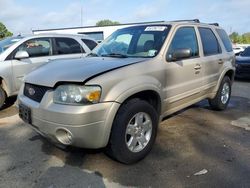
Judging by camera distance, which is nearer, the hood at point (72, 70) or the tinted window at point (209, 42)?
the hood at point (72, 70)

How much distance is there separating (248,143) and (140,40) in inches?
89.2

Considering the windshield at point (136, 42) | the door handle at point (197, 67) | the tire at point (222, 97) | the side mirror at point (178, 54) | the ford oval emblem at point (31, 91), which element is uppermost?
the windshield at point (136, 42)

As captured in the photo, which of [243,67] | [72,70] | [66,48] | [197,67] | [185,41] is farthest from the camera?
[243,67]

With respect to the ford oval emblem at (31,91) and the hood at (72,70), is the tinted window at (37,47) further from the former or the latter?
the ford oval emblem at (31,91)

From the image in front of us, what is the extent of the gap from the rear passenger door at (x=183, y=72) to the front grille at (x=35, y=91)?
68.3 inches

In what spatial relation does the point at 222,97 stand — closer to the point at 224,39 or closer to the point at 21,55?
the point at 224,39

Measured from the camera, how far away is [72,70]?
11.5ft

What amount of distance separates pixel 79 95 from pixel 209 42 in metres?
3.28

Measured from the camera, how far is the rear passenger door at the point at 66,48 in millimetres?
7355

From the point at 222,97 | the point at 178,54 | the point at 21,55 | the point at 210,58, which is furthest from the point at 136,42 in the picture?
the point at 21,55

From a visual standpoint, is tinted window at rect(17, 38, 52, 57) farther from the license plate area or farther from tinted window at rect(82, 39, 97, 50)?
the license plate area

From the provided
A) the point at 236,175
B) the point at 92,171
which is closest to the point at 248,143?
the point at 236,175

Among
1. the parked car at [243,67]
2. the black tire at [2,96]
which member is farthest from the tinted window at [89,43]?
the parked car at [243,67]

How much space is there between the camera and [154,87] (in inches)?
153
